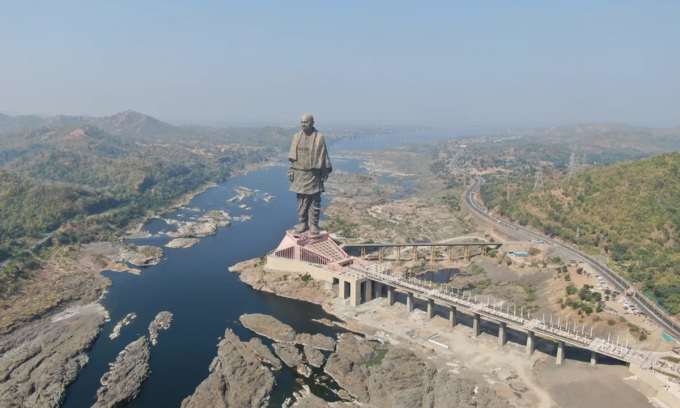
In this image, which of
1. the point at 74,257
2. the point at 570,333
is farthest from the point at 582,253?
the point at 74,257

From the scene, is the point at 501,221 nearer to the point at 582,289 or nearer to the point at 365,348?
the point at 582,289

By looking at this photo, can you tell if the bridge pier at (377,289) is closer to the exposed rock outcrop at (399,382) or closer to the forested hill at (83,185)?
the exposed rock outcrop at (399,382)

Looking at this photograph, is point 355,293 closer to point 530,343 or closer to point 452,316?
point 452,316

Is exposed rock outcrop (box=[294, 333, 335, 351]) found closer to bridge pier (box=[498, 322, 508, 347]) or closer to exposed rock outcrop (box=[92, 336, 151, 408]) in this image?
exposed rock outcrop (box=[92, 336, 151, 408])

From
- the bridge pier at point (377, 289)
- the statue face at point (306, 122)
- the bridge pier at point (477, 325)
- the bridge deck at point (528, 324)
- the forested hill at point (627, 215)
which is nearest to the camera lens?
the bridge deck at point (528, 324)

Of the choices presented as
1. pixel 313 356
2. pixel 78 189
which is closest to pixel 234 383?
pixel 313 356

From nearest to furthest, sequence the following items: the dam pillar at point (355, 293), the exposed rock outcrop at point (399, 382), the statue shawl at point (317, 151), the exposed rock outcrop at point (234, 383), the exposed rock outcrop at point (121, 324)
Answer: the exposed rock outcrop at point (399, 382) < the exposed rock outcrop at point (234, 383) < the exposed rock outcrop at point (121, 324) < the dam pillar at point (355, 293) < the statue shawl at point (317, 151)

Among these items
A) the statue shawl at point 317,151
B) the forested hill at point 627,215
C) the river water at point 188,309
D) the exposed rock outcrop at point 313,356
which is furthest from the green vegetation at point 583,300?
the statue shawl at point 317,151
